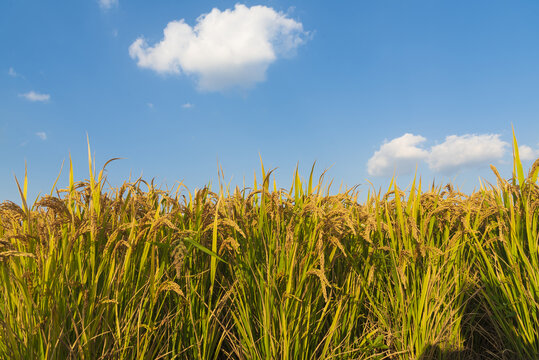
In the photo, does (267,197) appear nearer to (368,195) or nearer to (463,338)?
(368,195)

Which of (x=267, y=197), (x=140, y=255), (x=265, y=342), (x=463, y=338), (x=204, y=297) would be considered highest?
(x=267, y=197)

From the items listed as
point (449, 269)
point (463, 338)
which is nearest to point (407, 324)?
point (449, 269)

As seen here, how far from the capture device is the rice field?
2225 mm

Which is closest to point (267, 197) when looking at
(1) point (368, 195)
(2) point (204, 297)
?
(2) point (204, 297)

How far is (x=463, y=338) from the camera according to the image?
10.6 feet

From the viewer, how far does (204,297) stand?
2639 mm

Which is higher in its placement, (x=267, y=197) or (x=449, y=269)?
(x=267, y=197)

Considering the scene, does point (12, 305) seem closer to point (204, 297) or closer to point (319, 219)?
point (204, 297)

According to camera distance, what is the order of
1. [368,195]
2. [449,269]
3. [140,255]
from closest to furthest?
[140,255] < [449,269] < [368,195]

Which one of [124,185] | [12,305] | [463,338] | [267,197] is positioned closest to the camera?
[12,305]

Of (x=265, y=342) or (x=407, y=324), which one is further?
(x=407, y=324)

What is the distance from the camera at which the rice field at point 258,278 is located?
222 centimetres

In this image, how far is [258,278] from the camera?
8.45 ft

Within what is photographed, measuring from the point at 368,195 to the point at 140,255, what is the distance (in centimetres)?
219
